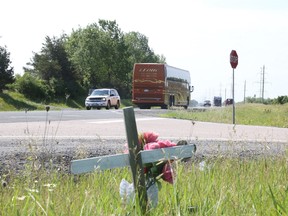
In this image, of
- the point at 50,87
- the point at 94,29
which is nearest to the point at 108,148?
the point at 50,87

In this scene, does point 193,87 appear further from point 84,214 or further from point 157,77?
point 84,214

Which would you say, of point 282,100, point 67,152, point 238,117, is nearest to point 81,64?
point 282,100

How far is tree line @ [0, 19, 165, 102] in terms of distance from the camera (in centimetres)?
6091

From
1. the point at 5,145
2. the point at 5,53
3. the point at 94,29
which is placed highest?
the point at 94,29

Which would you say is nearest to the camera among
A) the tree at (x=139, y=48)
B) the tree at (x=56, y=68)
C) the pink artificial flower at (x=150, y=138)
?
the pink artificial flower at (x=150, y=138)

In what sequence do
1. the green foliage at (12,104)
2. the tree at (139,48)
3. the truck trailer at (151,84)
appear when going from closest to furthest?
the truck trailer at (151,84) → the green foliage at (12,104) → the tree at (139,48)

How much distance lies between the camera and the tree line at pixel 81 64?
2398 inches

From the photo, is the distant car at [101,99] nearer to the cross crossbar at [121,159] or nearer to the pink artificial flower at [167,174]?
the pink artificial flower at [167,174]

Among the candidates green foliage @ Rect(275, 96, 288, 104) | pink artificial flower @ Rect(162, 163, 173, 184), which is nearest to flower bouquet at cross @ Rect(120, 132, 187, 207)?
pink artificial flower @ Rect(162, 163, 173, 184)

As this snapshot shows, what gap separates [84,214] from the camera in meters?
3.27

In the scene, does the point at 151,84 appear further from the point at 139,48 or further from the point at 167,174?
the point at 139,48

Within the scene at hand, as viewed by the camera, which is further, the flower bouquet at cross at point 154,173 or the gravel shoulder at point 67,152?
the gravel shoulder at point 67,152

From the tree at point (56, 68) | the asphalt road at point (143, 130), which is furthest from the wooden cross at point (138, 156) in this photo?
the tree at point (56, 68)

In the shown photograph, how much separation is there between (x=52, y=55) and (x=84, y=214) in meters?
69.1
